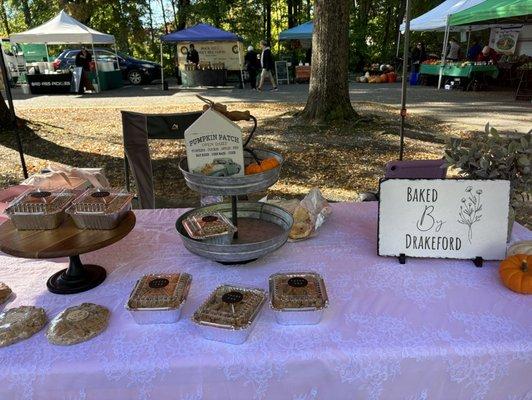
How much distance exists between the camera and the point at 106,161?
17.7 ft

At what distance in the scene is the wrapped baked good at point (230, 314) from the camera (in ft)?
3.17

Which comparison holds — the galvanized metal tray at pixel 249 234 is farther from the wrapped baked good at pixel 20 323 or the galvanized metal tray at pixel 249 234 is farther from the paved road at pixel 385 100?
the paved road at pixel 385 100

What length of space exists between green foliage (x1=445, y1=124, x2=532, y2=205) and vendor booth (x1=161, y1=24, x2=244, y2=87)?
1239cm

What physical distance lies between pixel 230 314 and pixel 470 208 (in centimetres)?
76

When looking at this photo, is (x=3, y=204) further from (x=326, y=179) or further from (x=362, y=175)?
(x=362, y=175)

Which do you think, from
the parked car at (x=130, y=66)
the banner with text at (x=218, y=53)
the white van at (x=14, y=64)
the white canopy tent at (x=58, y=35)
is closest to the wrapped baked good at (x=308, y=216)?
the white canopy tent at (x=58, y=35)

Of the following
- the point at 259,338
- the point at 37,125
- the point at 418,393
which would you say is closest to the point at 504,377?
the point at 418,393

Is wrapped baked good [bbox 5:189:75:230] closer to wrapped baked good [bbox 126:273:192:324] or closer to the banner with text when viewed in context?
wrapped baked good [bbox 126:273:192:324]

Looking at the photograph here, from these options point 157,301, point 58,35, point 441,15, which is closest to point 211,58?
point 58,35

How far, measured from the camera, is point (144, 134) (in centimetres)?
305

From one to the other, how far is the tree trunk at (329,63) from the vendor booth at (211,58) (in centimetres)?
704

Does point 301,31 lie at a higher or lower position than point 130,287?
higher

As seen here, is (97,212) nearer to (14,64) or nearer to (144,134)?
(144,134)

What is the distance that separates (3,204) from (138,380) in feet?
4.72
